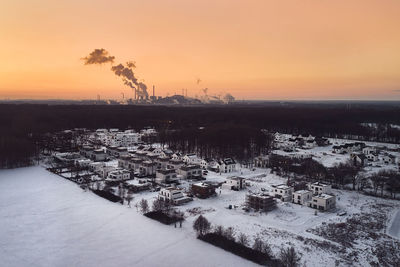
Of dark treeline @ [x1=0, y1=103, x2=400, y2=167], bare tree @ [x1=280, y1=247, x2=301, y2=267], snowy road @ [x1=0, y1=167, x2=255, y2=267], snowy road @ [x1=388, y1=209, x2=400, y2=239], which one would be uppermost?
dark treeline @ [x1=0, y1=103, x2=400, y2=167]

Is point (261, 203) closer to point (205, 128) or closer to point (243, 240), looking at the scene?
point (243, 240)

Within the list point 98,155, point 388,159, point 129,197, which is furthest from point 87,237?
point 388,159

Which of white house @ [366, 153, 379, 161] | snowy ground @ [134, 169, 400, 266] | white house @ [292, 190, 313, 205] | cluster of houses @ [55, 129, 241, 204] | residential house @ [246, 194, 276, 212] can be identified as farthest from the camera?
white house @ [366, 153, 379, 161]

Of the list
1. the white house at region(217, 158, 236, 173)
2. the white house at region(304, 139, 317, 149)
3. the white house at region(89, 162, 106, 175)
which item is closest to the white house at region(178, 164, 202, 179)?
the white house at region(217, 158, 236, 173)

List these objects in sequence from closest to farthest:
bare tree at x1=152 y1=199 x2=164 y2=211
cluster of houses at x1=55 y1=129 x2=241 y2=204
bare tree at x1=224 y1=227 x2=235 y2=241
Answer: bare tree at x1=224 y1=227 x2=235 y2=241 → bare tree at x1=152 y1=199 x2=164 y2=211 → cluster of houses at x1=55 y1=129 x2=241 y2=204

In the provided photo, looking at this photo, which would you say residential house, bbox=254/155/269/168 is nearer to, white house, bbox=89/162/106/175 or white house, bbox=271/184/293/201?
white house, bbox=271/184/293/201

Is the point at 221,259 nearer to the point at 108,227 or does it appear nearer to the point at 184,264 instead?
the point at 184,264

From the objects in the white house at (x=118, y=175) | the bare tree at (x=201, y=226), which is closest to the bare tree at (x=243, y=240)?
the bare tree at (x=201, y=226)
